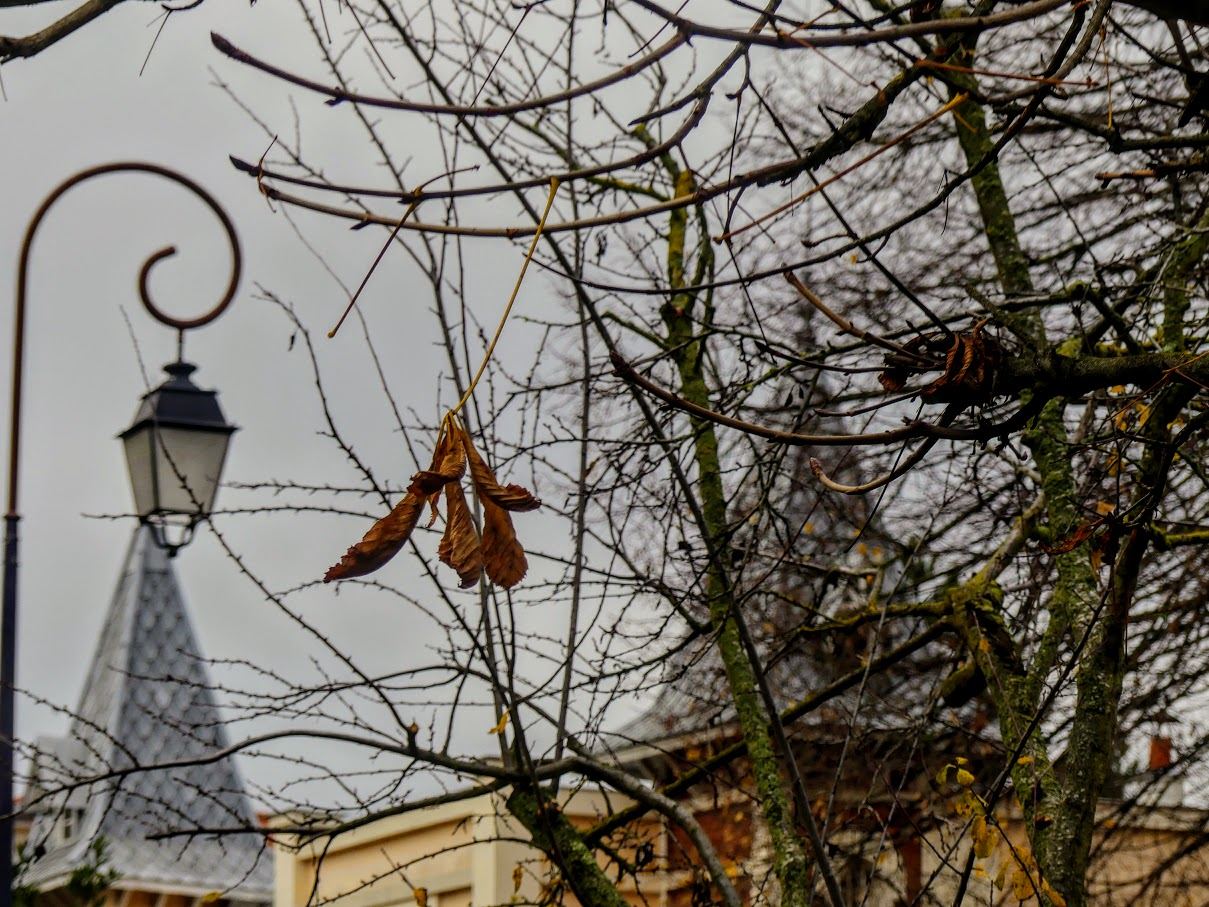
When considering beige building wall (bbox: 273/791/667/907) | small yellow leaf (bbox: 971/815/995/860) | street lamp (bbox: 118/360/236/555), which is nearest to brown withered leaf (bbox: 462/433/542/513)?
small yellow leaf (bbox: 971/815/995/860)

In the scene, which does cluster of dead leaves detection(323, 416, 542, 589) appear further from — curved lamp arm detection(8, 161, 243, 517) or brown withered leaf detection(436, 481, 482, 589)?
curved lamp arm detection(8, 161, 243, 517)

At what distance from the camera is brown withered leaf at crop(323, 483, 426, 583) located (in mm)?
2172

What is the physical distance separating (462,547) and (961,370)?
0.90 meters

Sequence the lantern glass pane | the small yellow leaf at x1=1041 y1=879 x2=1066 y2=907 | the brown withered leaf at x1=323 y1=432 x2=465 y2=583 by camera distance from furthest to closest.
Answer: the lantern glass pane, the small yellow leaf at x1=1041 y1=879 x2=1066 y2=907, the brown withered leaf at x1=323 y1=432 x2=465 y2=583

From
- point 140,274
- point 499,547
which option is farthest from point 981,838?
point 140,274

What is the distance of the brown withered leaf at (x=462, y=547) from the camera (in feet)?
7.28

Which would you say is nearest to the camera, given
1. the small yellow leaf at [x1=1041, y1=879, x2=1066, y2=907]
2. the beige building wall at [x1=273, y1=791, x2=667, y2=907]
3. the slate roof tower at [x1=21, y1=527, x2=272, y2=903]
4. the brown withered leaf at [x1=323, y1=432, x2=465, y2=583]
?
the brown withered leaf at [x1=323, y1=432, x2=465, y2=583]

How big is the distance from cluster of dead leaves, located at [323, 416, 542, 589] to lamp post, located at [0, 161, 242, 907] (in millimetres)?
3565

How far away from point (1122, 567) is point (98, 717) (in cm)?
2499

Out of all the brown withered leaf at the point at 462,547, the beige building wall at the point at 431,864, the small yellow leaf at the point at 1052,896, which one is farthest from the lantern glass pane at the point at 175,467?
the beige building wall at the point at 431,864

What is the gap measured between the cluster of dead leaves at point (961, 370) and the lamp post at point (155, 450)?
11.5ft

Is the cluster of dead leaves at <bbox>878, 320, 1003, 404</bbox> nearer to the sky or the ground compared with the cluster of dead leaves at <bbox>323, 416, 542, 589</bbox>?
nearer to the sky

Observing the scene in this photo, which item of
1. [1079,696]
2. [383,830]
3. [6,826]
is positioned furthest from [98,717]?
[1079,696]

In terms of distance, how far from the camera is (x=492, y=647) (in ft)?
16.7
